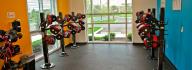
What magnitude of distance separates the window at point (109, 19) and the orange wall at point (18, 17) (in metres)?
3.72

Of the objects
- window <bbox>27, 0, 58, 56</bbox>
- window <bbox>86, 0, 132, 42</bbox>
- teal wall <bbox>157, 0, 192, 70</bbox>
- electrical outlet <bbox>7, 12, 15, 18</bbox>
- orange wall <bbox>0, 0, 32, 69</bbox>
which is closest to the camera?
teal wall <bbox>157, 0, 192, 70</bbox>

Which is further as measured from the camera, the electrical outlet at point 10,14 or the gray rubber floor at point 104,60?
the gray rubber floor at point 104,60

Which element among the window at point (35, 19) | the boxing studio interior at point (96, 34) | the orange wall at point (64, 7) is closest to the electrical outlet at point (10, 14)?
the boxing studio interior at point (96, 34)

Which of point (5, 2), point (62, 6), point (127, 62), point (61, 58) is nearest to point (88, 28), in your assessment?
point (62, 6)

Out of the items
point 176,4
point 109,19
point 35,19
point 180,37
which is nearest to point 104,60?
point 180,37

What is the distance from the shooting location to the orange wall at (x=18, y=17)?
4.28m

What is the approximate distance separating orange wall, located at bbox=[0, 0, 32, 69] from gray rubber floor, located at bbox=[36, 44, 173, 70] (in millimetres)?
655

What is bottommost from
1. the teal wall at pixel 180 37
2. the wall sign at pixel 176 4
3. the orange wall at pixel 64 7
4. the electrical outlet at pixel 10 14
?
the teal wall at pixel 180 37

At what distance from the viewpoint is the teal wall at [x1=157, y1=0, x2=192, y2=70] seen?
3.68 m

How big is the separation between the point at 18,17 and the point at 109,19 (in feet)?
14.1

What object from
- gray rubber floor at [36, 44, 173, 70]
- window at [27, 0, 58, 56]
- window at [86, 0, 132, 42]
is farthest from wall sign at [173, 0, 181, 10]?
window at [27, 0, 58, 56]

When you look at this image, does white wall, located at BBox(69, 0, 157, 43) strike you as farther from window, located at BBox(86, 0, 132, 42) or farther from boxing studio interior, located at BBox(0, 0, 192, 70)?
window, located at BBox(86, 0, 132, 42)

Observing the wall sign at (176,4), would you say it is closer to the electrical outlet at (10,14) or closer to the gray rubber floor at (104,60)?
the gray rubber floor at (104,60)

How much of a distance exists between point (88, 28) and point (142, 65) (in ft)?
13.2
